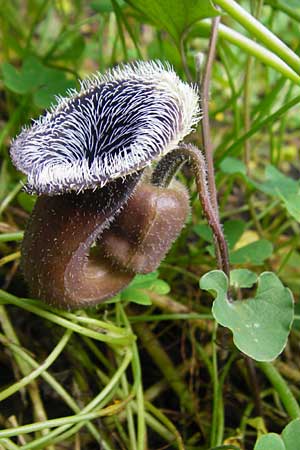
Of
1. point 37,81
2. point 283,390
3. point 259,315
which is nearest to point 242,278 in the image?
point 259,315

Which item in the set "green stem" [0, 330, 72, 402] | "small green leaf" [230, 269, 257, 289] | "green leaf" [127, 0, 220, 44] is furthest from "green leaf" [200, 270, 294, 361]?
"green leaf" [127, 0, 220, 44]

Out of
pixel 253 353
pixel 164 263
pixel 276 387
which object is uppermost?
pixel 253 353

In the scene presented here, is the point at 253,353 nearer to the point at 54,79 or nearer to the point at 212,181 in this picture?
the point at 212,181

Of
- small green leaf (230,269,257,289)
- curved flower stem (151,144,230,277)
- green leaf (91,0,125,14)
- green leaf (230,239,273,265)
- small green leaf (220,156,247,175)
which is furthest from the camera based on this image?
green leaf (91,0,125,14)

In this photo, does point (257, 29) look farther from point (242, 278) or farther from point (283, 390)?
point (283, 390)

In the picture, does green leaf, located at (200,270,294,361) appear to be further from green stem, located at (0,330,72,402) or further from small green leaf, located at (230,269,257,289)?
green stem, located at (0,330,72,402)

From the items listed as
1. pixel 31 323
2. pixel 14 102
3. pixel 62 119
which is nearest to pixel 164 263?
pixel 31 323

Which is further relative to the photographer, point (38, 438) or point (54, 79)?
point (54, 79)
